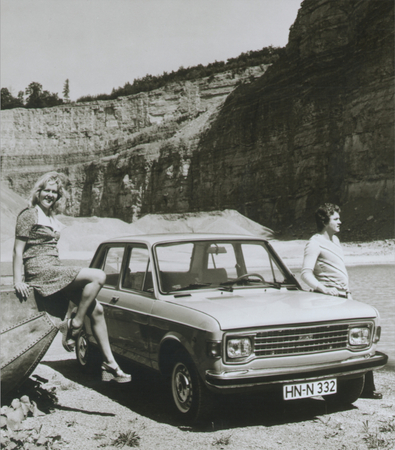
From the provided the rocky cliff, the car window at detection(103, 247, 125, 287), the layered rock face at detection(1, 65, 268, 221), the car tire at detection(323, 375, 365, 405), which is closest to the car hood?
the car tire at detection(323, 375, 365, 405)

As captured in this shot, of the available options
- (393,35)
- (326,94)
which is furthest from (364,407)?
(326,94)

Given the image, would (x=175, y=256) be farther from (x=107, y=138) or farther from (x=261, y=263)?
(x=107, y=138)

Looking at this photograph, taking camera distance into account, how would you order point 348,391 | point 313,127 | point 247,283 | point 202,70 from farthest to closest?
point 202,70, point 313,127, point 247,283, point 348,391

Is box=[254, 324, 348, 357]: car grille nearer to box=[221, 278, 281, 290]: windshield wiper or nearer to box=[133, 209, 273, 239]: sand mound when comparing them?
box=[221, 278, 281, 290]: windshield wiper

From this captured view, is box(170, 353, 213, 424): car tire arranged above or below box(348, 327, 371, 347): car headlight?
below

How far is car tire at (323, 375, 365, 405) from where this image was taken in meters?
5.61

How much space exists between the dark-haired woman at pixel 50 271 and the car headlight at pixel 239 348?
87 centimetres

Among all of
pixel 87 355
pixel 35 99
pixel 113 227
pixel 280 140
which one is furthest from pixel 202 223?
pixel 35 99

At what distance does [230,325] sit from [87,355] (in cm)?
291

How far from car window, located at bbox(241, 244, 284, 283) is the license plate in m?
1.46

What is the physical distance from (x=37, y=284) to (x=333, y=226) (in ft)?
9.90

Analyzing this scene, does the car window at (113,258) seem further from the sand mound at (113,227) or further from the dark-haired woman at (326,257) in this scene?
the sand mound at (113,227)

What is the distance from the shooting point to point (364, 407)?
18.4 ft

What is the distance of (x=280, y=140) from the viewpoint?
57500 millimetres
